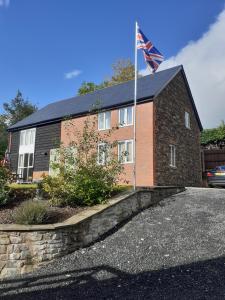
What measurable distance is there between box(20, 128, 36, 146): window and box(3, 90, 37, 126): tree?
93.1ft

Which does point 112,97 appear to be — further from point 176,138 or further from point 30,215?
point 30,215

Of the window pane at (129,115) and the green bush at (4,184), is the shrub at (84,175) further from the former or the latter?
the window pane at (129,115)

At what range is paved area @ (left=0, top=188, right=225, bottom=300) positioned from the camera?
A: 6324 mm

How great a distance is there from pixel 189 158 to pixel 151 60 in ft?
34.1

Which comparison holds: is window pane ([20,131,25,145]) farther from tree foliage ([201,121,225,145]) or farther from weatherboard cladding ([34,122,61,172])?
tree foliage ([201,121,225,145])

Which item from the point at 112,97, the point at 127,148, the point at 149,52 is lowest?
the point at 127,148

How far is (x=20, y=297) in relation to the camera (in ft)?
20.7

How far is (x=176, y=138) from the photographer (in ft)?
70.7

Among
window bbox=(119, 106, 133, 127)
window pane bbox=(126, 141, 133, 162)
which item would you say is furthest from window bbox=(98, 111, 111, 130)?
window pane bbox=(126, 141, 133, 162)

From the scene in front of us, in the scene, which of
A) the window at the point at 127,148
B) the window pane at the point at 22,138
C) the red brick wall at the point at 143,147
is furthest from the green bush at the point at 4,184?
the window pane at the point at 22,138

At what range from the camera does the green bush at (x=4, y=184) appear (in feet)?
34.1

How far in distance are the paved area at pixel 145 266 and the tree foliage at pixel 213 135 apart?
53.9 feet

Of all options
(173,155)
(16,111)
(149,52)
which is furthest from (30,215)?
(16,111)

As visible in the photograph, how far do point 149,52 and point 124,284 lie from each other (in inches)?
415
